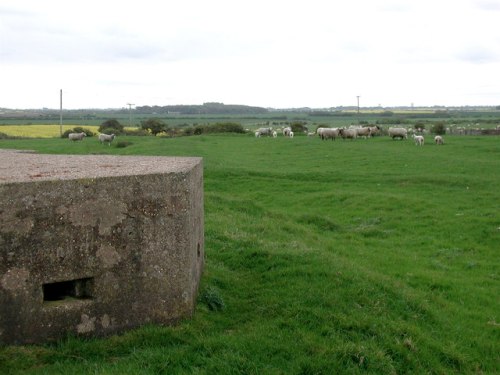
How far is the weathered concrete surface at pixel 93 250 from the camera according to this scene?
19.0 ft

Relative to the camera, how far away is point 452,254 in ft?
42.7

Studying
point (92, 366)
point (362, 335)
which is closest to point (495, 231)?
point (362, 335)

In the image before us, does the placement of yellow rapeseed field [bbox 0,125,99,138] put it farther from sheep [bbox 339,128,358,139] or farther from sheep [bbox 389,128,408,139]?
sheep [bbox 389,128,408,139]

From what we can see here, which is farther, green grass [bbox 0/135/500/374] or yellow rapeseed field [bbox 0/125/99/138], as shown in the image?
yellow rapeseed field [bbox 0/125/99/138]

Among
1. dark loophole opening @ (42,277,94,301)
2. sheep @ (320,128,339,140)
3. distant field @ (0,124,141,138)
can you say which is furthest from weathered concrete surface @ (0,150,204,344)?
distant field @ (0,124,141,138)

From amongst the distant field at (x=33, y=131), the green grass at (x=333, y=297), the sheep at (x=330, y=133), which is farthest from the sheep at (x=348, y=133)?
the distant field at (x=33, y=131)

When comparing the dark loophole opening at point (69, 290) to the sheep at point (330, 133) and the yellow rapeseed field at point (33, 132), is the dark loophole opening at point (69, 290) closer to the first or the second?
the sheep at point (330, 133)

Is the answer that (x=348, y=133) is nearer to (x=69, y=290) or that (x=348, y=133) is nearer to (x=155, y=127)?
(x=155, y=127)

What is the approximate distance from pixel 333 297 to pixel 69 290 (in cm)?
341

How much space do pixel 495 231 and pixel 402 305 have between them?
759 cm

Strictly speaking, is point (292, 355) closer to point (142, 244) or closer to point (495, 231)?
point (142, 244)

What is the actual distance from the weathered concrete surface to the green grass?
0.25 meters

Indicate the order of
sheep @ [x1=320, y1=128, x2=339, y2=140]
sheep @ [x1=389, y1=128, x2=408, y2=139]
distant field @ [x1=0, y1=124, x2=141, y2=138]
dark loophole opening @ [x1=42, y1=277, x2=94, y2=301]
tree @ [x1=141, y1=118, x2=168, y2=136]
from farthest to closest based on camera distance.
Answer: tree @ [x1=141, y1=118, x2=168, y2=136]
distant field @ [x1=0, y1=124, x2=141, y2=138]
sheep @ [x1=320, y1=128, x2=339, y2=140]
sheep @ [x1=389, y1=128, x2=408, y2=139]
dark loophole opening @ [x1=42, y1=277, x2=94, y2=301]

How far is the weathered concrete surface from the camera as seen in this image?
19.0ft
